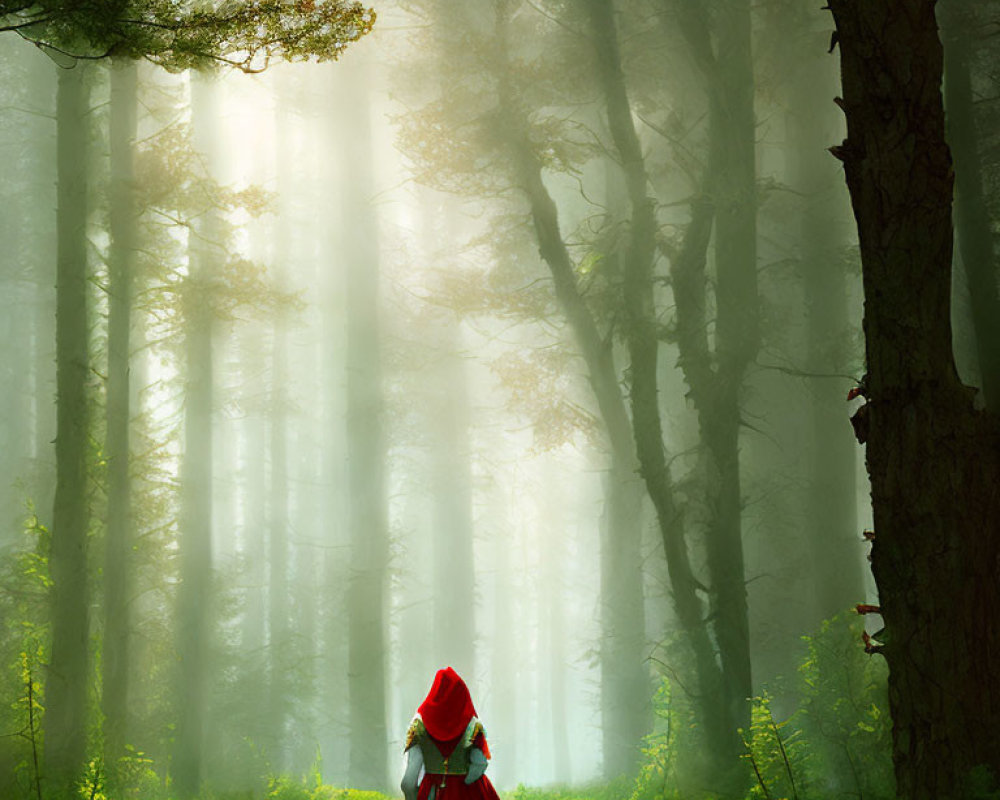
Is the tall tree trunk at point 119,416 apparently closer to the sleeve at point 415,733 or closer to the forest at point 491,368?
the forest at point 491,368

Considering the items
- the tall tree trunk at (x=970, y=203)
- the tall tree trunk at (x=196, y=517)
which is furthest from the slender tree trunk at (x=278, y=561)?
the tall tree trunk at (x=970, y=203)

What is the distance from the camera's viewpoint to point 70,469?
8.53 m

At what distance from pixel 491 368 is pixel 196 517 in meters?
3.81

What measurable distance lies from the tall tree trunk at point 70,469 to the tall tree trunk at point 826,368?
7.31m

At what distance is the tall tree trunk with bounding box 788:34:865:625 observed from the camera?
28.0 ft

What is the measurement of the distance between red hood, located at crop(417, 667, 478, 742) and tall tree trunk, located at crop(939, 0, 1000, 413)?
169 inches

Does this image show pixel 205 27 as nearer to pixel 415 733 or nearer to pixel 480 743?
pixel 415 733

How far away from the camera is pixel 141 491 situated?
9180 mm

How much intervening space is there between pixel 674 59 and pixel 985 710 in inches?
→ 269

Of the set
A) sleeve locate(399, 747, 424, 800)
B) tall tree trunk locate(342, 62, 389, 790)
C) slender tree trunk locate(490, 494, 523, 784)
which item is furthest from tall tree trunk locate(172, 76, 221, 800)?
sleeve locate(399, 747, 424, 800)

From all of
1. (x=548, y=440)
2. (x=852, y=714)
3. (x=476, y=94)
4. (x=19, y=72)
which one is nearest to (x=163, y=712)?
(x=548, y=440)

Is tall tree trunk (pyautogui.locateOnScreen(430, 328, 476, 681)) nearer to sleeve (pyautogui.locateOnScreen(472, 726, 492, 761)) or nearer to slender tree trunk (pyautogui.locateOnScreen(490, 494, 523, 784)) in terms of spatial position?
slender tree trunk (pyautogui.locateOnScreen(490, 494, 523, 784))

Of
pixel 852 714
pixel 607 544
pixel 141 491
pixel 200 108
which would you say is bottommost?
pixel 852 714

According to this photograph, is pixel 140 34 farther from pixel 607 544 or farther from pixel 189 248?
pixel 607 544
